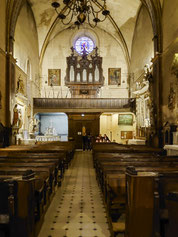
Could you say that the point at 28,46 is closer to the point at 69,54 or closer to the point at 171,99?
the point at 69,54

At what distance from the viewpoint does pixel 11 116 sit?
1223 centimetres

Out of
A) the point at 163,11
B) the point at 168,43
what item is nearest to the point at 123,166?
the point at 168,43

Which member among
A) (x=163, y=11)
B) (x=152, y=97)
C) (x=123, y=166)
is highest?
(x=163, y=11)

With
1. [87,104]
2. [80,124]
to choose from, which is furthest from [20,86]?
[80,124]

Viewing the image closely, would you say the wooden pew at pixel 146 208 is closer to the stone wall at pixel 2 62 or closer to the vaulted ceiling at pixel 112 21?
the stone wall at pixel 2 62

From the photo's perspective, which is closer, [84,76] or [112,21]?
[112,21]

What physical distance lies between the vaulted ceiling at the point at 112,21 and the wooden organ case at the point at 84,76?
253cm

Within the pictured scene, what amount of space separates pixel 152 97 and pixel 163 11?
4.57 meters

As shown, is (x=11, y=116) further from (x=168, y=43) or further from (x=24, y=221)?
(x=24, y=221)

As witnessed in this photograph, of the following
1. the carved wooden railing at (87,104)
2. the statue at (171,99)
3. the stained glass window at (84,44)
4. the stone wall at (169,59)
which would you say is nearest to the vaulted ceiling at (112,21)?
the stained glass window at (84,44)

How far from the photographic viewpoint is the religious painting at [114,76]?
72.1 feet

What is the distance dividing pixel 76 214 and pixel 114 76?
18973 mm

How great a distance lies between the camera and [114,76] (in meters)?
22.0

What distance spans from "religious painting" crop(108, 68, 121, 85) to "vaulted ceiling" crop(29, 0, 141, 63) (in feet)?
6.17
